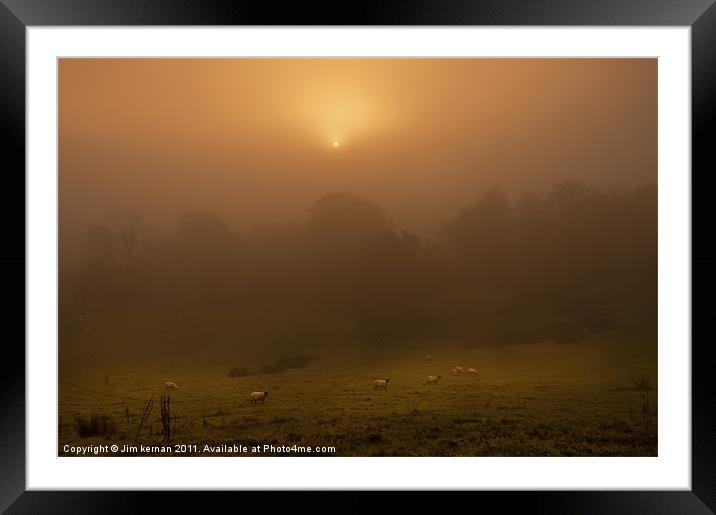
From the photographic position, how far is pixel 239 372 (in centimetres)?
314

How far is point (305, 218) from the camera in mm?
3219

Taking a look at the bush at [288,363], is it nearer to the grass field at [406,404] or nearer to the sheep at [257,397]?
the grass field at [406,404]

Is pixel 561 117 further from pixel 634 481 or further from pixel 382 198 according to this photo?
pixel 634 481

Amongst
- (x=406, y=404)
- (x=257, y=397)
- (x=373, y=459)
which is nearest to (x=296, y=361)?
(x=257, y=397)

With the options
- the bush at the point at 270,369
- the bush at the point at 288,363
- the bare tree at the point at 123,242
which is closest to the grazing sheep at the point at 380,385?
the bush at the point at 288,363

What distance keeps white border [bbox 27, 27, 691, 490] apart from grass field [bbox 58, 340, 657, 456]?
58 centimetres

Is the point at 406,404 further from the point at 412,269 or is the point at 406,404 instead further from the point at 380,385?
the point at 412,269

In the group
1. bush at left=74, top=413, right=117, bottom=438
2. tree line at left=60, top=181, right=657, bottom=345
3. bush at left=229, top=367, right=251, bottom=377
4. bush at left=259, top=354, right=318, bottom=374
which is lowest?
bush at left=74, top=413, right=117, bottom=438

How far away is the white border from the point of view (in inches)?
72.5

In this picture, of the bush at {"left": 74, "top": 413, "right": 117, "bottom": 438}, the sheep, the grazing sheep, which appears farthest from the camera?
the grazing sheep

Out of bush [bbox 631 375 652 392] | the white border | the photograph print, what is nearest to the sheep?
the photograph print

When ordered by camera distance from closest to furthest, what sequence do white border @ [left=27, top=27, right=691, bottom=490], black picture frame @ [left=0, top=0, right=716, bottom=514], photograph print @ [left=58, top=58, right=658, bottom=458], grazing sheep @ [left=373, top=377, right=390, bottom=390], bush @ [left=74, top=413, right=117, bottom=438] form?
black picture frame @ [left=0, top=0, right=716, bottom=514] < white border @ [left=27, top=27, right=691, bottom=490] < bush @ [left=74, top=413, right=117, bottom=438] < photograph print @ [left=58, top=58, right=658, bottom=458] < grazing sheep @ [left=373, top=377, right=390, bottom=390]

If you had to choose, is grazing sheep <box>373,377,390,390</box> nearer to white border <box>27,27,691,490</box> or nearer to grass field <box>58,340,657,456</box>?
grass field <box>58,340,657,456</box>

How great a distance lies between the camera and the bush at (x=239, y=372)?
313cm
